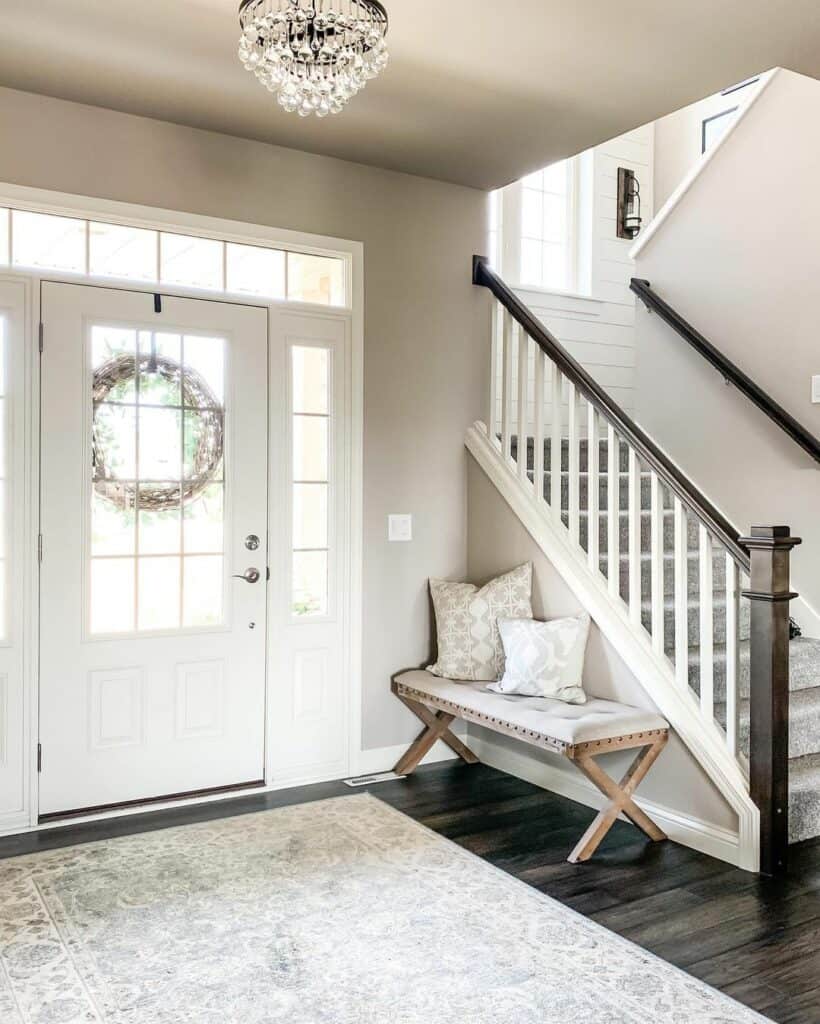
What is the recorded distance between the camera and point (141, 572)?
367 centimetres

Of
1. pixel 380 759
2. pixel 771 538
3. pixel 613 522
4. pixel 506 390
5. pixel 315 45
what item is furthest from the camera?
pixel 506 390

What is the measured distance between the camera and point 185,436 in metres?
3.76

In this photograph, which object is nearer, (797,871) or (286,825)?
(797,871)

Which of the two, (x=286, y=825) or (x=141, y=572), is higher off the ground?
(x=141, y=572)

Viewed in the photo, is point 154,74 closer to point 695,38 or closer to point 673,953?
point 695,38

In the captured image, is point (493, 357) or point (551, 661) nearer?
point (551, 661)

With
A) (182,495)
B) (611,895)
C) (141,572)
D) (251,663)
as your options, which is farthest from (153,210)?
(611,895)

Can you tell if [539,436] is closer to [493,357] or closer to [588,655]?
[493,357]

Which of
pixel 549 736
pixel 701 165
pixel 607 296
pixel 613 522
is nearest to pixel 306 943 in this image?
pixel 549 736

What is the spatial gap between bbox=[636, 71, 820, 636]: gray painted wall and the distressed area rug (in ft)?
7.39

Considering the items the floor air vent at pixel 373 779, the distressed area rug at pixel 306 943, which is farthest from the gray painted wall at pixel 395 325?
the distressed area rug at pixel 306 943

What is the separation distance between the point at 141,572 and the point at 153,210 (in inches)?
57.3

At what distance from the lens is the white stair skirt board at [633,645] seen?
3172 millimetres

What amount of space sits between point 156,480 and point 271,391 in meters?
0.64
